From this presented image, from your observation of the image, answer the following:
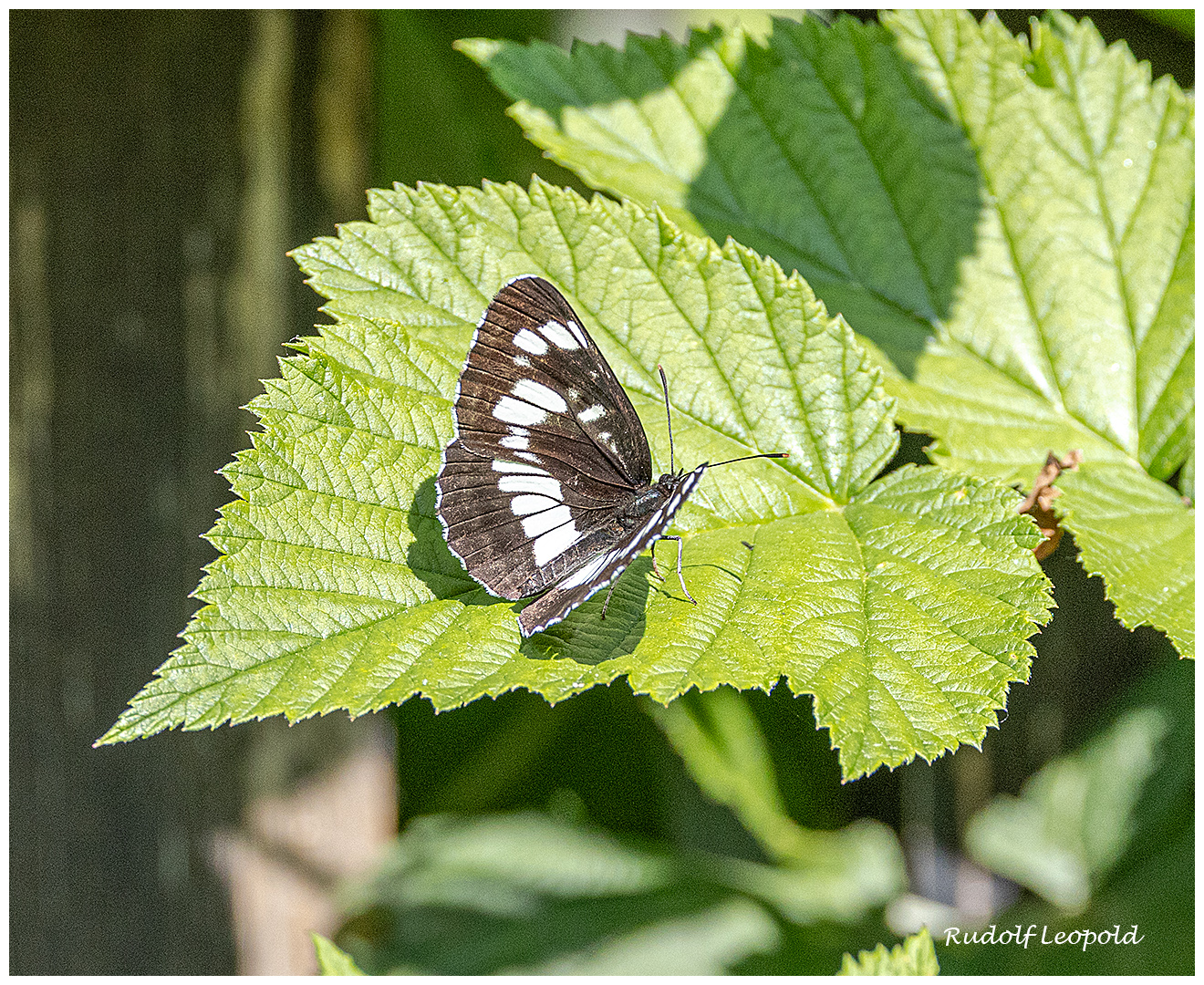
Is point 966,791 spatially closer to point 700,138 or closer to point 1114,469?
point 1114,469

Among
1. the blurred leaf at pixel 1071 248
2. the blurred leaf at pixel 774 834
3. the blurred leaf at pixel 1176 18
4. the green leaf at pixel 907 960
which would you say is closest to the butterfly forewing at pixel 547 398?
the blurred leaf at pixel 1071 248

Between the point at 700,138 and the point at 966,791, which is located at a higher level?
the point at 700,138

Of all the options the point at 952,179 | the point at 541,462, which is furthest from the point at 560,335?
the point at 952,179

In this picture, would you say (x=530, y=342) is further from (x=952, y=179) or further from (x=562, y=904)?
(x=562, y=904)

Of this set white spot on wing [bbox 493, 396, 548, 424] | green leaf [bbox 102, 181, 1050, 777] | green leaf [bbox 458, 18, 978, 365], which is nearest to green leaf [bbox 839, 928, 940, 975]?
green leaf [bbox 102, 181, 1050, 777]

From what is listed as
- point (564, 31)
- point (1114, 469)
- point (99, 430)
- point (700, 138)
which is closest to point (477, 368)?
point (700, 138)

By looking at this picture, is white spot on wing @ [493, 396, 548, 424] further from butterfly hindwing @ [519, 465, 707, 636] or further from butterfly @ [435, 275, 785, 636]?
butterfly hindwing @ [519, 465, 707, 636]

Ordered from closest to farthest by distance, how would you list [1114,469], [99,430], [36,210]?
[1114,469], [36,210], [99,430]
